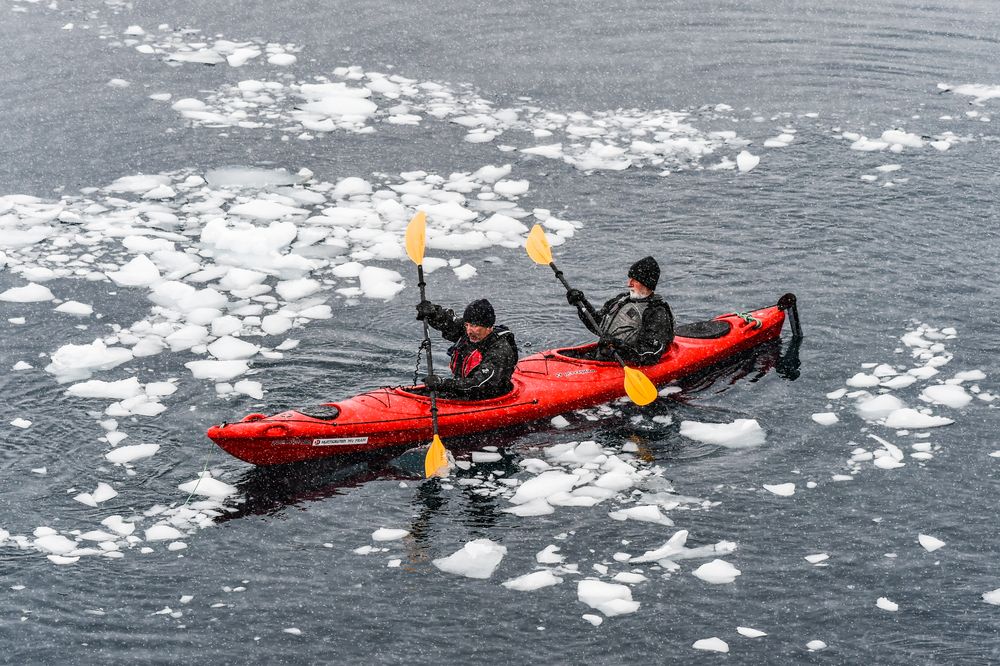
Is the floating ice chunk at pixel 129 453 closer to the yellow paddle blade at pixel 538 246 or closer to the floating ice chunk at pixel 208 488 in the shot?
the floating ice chunk at pixel 208 488

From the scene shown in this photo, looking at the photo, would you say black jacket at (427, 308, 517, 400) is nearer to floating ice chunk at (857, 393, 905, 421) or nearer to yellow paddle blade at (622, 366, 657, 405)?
yellow paddle blade at (622, 366, 657, 405)

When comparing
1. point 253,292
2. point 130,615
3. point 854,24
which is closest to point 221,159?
point 253,292

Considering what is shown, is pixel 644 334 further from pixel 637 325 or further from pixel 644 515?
pixel 644 515

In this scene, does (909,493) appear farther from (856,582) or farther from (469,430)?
(469,430)

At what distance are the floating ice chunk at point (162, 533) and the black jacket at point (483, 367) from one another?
5.83 ft

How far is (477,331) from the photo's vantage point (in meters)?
7.44

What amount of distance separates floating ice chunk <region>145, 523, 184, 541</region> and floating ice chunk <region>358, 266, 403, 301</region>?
3.12 metres

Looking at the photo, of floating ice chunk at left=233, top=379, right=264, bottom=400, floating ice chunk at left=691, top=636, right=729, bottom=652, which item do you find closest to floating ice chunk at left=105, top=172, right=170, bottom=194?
floating ice chunk at left=233, top=379, right=264, bottom=400

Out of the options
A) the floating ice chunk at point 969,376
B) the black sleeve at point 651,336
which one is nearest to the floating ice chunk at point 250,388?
the black sleeve at point 651,336

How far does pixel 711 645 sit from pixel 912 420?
8.70 feet


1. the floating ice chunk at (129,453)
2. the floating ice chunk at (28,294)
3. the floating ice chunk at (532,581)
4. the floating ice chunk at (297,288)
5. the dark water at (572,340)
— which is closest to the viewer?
the dark water at (572,340)

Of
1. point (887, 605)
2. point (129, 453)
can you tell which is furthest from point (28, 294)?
point (887, 605)

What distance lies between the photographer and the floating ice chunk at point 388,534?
259 inches

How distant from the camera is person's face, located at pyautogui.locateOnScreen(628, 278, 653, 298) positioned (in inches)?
316
